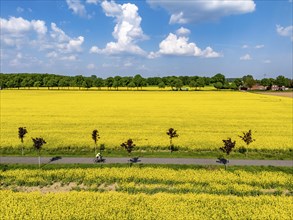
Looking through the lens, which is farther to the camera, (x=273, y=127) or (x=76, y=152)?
(x=273, y=127)

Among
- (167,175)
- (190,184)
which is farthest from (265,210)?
(167,175)

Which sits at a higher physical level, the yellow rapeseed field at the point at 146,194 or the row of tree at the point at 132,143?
the row of tree at the point at 132,143

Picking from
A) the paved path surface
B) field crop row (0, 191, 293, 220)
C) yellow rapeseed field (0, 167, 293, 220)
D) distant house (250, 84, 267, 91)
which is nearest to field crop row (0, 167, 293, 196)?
yellow rapeseed field (0, 167, 293, 220)

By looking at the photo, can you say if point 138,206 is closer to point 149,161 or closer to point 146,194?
point 146,194

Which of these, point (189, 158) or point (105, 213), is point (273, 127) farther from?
point (105, 213)

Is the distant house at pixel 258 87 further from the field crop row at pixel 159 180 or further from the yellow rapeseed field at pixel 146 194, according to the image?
the yellow rapeseed field at pixel 146 194

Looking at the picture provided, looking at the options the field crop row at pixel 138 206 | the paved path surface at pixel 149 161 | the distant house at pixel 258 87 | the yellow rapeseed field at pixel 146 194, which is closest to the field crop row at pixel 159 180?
the yellow rapeseed field at pixel 146 194

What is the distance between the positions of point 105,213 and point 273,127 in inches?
1239

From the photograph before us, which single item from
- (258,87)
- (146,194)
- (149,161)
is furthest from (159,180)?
(258,87)

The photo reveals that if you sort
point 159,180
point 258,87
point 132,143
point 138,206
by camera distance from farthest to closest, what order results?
point 258,87
point 132,143
point 159,180
point 138,206

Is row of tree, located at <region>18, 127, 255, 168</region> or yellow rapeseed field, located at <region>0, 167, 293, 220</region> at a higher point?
row of tree, located at <region>18, 127, 255, 168</region>

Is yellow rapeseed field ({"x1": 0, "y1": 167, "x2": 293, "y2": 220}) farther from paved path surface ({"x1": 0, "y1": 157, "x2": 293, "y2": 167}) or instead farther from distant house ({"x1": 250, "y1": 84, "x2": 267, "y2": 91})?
distant house ({"x1": 250, "y1": 84, "x2": 267, "y2": 91})

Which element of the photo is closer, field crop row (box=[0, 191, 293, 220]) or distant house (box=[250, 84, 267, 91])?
field crop row (box=[0, 191, 293, 220])

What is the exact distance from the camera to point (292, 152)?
25.0 metres
